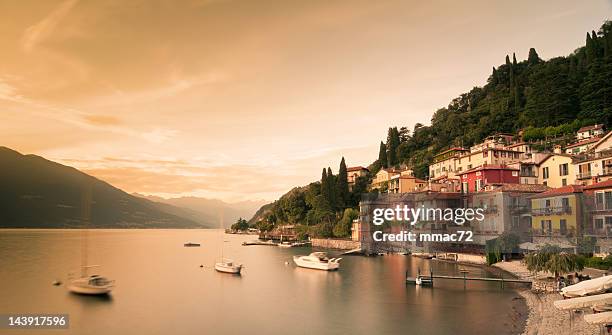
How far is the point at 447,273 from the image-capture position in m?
51.9

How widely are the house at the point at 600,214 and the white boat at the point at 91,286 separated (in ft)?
153

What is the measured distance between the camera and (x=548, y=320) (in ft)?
87.7

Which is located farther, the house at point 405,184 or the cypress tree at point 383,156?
the cypress tree at point 383,156

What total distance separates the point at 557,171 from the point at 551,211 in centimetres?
1367

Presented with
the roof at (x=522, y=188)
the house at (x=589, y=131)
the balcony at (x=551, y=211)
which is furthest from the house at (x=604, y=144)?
the balcony at (x=551, y=211)

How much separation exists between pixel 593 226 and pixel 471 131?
64.5 m

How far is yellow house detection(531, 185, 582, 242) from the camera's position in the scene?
4712cm

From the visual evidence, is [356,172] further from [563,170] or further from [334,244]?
[563,170]

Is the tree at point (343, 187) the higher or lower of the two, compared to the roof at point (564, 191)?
higher

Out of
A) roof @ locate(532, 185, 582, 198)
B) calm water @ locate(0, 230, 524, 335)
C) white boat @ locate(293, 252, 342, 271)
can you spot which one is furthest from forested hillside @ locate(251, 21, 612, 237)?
calm water @ locate(0, 230, 524, 335)

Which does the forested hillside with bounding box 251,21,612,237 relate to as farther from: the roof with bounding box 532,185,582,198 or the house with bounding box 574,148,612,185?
the roof with bounding box 532,185,582,198

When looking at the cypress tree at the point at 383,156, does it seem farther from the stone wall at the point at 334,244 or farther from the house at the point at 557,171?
the house at the point at 557,171

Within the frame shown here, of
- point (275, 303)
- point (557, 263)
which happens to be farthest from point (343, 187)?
point (557, 263)

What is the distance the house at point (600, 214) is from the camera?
142ft
